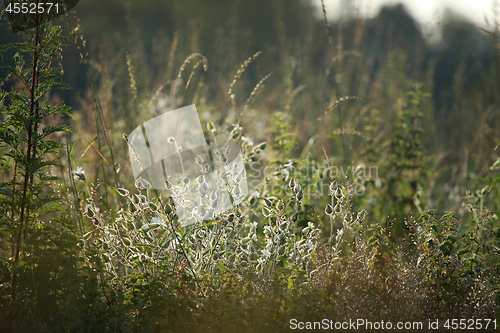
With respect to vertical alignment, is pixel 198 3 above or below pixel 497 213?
above

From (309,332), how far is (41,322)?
97cm

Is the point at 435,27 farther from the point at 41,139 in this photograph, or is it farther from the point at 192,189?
the point at 41,139

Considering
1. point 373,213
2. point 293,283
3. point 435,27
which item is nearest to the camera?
point 293,283

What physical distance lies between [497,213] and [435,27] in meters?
1.68

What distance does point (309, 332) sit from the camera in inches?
53.6

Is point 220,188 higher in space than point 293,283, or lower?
higher

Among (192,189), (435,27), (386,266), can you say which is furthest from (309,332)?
(435,27)

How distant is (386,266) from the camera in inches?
67.9

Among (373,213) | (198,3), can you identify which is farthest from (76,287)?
(198,3)

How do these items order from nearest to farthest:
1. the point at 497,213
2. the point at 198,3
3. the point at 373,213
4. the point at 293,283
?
the point at 293,283 → the point at 497,213 → the point at 373,213 → the point at 198,3

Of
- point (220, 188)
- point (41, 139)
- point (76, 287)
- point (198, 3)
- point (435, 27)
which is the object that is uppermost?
point (198, 3)

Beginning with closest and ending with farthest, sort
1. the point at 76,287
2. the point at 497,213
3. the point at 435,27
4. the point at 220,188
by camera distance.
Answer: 1. the point at 76,287
2. the point at 220,188
3. the point at 497,213
4. the point at 435,27

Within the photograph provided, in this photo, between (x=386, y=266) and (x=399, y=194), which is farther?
(x=399, y=194)

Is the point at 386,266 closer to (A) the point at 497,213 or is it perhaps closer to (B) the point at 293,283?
(B) the point at 293,283
